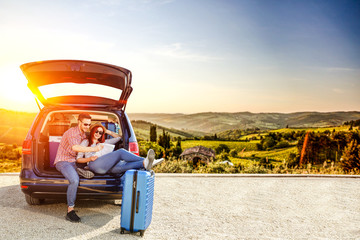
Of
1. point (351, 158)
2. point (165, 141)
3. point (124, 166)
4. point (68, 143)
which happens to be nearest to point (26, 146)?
point (68, 143)

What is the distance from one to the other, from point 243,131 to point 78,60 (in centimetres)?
8620

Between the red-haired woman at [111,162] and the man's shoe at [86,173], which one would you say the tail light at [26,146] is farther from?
the man's shoe at [86,173]

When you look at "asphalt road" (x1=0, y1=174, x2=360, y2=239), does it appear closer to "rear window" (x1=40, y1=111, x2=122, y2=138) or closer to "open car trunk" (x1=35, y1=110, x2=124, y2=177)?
"open car trunk" (x1=35, y1=110, x2=124, y2=177)

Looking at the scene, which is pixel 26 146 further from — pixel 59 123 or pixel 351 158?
pixel 351 158

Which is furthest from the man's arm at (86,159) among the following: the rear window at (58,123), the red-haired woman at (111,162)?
the rear window at (58,123)

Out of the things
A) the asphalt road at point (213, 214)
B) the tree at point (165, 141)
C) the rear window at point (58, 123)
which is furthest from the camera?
the tree at point (165, 141)

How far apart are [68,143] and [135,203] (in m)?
1.58

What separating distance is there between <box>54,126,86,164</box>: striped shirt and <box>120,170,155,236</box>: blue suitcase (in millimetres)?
1265

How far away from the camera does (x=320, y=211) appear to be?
6.49m

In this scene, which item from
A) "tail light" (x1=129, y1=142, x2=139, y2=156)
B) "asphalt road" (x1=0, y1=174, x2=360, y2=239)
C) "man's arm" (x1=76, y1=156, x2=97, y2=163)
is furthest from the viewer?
"tail light" (x1=129, y1=142, x2=139, y2=156)

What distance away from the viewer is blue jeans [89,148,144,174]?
5359 millimetres

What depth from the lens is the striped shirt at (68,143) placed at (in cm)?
543

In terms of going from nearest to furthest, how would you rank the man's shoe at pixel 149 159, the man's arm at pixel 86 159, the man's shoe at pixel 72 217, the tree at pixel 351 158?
the man's shoe at pixel 149 159
the man's shoe at pixel 72 217
the man's arm at pixel 86 159
the tree at pixel 351 158

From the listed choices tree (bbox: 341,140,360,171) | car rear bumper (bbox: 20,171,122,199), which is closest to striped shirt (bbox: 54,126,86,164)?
car rear bumper (bbox: 20,171,122,199)
